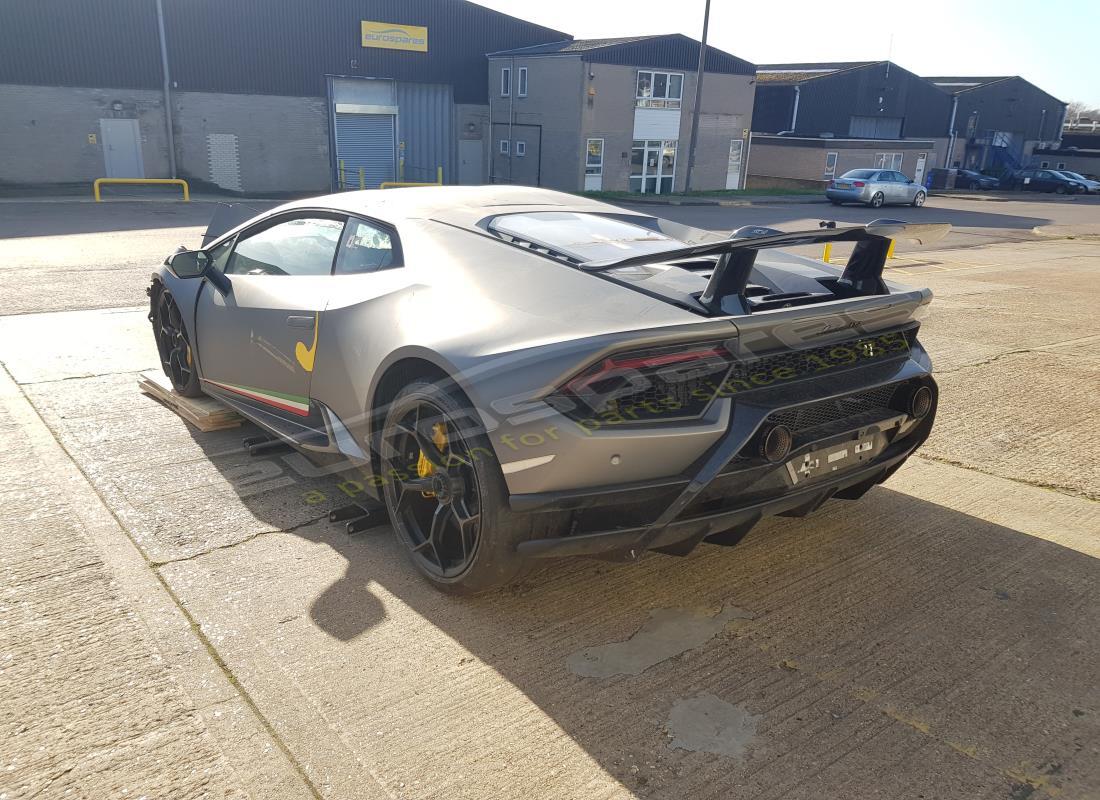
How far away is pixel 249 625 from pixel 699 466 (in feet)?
5.56

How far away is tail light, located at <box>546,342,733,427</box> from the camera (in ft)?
8.89

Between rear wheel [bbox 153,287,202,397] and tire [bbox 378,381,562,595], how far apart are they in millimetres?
2168

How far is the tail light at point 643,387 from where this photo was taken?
2711 millimetres

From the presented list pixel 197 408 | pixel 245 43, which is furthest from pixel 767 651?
pixel 245 43

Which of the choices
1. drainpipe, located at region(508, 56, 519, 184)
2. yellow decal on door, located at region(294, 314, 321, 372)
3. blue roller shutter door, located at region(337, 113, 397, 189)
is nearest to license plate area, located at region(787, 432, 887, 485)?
yellow decal on door, located at region(294, 314, 321, 372)

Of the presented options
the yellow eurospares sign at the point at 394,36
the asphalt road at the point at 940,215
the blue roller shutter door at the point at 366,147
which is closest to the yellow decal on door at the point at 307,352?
the asphalt road at the point at 940,215

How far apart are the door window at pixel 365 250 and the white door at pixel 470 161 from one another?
29645 millimetres

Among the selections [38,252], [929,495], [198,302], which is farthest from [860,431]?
[38,252]

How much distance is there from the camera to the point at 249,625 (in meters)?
3.02

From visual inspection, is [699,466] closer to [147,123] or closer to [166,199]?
[166,199]

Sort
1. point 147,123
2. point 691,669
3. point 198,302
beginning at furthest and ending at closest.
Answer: point 147,123 < point 198,302 < point 691,669

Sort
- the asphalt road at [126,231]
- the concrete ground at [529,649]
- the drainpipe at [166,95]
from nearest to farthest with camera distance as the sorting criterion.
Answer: the concrete ground at [529,649], the asphalt road at [126,231], the drainpipe at [166,95]

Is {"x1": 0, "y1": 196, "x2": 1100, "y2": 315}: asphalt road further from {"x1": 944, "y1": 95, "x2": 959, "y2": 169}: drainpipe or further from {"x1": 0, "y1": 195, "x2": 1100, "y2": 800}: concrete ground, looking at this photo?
{"x1": 944, "y1": 95, "x2": 959, "y2": 169}: drainpipe

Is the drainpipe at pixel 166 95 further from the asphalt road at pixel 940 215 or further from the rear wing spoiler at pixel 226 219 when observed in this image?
the rear wing spoiler at pixel 226 219
